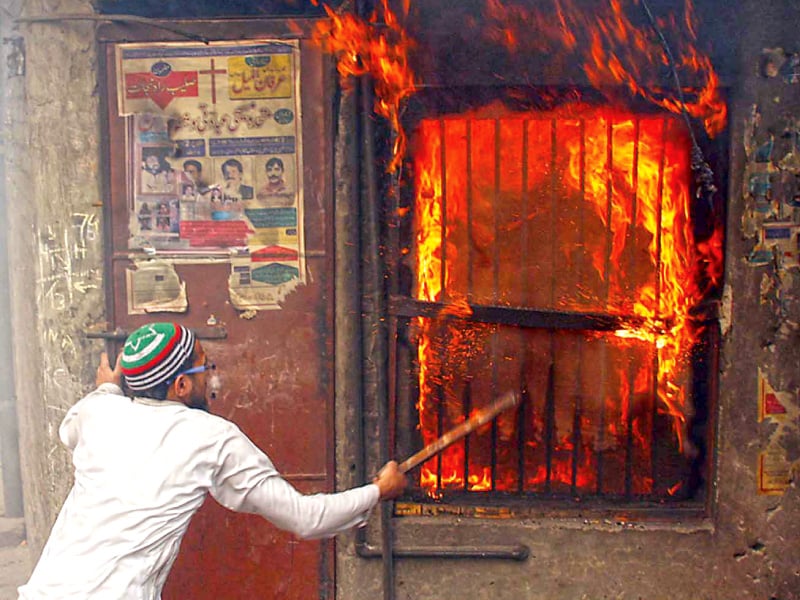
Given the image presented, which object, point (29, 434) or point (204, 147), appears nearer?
point (204, 147)

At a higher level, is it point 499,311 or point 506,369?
point 499,311

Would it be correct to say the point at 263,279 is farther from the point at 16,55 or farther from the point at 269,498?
the point at 16,55

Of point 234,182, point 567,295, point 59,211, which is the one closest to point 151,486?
point 234,182

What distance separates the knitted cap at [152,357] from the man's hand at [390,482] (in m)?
0.92

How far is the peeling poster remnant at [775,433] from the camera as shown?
424 centimetres

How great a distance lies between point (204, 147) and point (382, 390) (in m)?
1.68

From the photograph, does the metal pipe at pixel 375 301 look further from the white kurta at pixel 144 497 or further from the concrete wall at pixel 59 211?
the concrete wall at pixel 59 211

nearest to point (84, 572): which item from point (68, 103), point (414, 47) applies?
point (68, 103)

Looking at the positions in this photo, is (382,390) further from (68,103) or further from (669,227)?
(68,103)

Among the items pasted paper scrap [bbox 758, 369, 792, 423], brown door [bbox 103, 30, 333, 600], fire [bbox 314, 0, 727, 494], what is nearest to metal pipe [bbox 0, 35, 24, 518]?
brown door [bbox 103, 30, 333, 600]

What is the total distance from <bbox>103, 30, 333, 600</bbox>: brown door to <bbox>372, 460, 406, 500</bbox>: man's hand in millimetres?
1227

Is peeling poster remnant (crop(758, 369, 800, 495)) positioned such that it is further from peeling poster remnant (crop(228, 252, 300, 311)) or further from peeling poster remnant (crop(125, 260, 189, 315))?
peeling poster remnant (crop(125, 260, 189, 315))

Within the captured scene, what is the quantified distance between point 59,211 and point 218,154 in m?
0.97

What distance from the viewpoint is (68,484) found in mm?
4570
